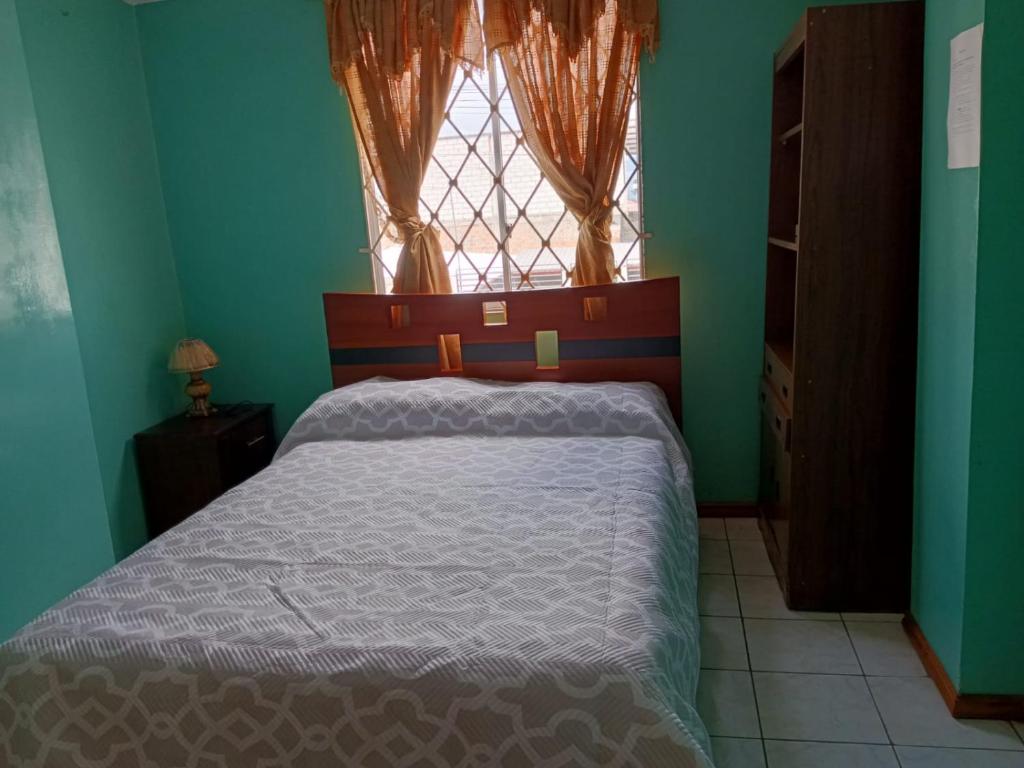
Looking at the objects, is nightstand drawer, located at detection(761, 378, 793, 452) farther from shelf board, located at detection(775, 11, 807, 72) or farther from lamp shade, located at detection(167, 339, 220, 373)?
lamp shade, located at detection(167, 339, 220, 373)

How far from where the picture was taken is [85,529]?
2.46 meters

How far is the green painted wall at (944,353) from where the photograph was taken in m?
1.84

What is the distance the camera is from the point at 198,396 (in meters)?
3.29

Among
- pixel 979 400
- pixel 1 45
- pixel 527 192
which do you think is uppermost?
pixel 1 45

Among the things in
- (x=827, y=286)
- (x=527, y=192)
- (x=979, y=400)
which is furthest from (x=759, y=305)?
(x=979, y=400)

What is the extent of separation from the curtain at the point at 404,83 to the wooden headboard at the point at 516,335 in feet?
0.50

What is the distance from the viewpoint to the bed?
54.0 inches

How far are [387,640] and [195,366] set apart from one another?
210 cm

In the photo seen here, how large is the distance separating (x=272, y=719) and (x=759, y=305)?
91.5 inches

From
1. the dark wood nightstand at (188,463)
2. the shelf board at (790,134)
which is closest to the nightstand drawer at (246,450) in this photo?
the dark wood nightstand at (188,463)

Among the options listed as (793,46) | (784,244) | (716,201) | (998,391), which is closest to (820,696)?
(998,391)

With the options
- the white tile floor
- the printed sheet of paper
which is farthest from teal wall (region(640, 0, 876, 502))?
the printed sheet of paper

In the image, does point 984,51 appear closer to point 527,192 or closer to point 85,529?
point 527,192

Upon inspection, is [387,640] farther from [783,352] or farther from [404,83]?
[404,83]
